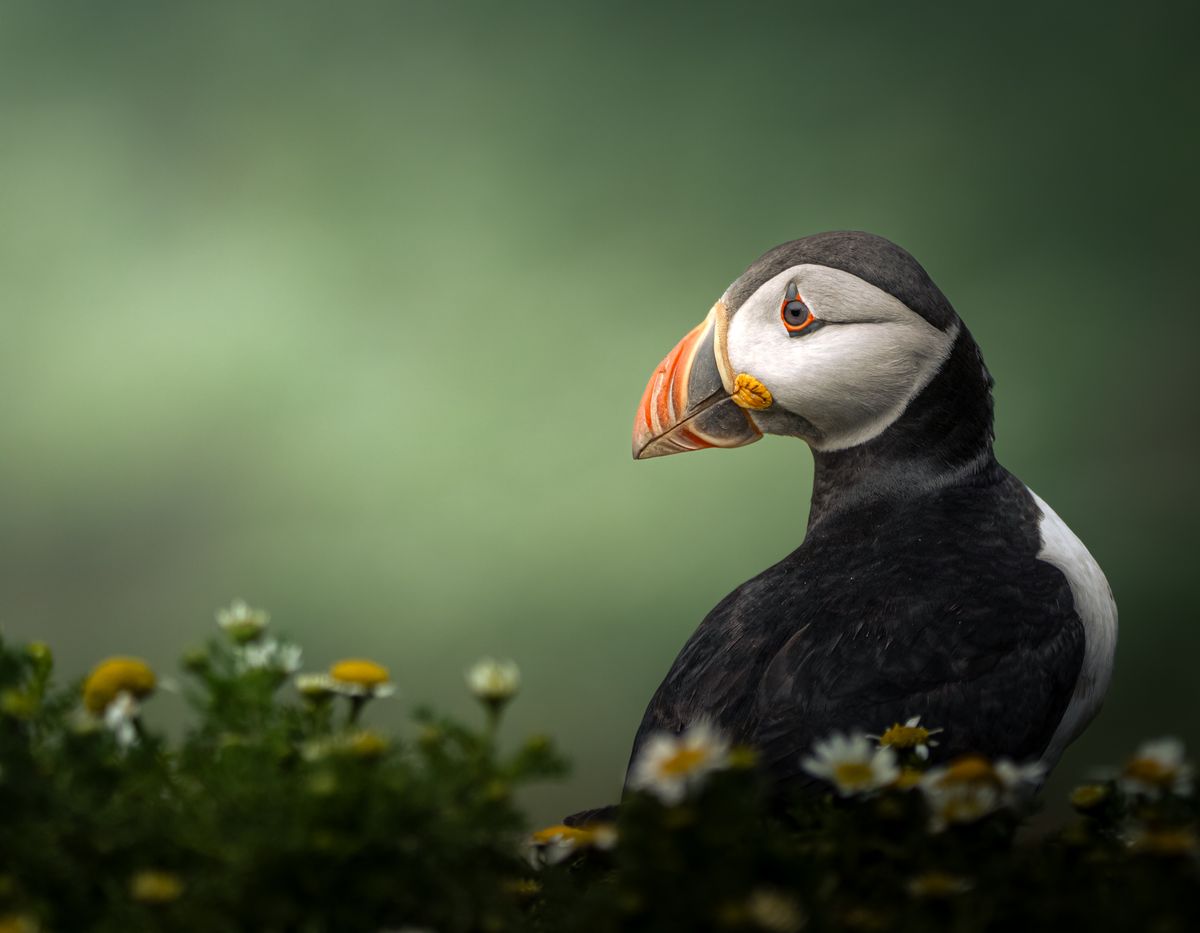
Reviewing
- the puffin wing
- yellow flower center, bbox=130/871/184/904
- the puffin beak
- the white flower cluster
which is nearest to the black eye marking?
the puffin beak

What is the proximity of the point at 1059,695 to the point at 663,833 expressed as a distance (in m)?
0.95

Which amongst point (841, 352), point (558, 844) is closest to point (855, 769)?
point (558, 844)

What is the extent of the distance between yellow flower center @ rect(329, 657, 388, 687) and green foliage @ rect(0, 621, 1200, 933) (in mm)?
31

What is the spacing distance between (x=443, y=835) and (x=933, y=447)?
1.18m

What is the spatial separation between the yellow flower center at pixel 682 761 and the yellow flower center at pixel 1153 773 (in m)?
0.38

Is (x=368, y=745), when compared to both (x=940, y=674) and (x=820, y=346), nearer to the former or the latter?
(x=940, y=674)

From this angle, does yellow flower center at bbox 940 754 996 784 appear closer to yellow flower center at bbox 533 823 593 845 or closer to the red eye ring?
yellow flower center at bbox 533 823 593 845

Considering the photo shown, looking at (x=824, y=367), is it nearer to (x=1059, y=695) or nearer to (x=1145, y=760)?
(x=1059, y=695)

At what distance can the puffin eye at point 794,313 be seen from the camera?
5.95 ft

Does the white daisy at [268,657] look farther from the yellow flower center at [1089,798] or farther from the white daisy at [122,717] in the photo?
the yellow flower center at [1089,798]

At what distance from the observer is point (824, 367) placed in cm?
180

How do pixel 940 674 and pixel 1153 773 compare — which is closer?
pixel 1153 773

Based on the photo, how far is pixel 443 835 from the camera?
86cm

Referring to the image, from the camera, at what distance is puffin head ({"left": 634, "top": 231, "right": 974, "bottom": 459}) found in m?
1.78
